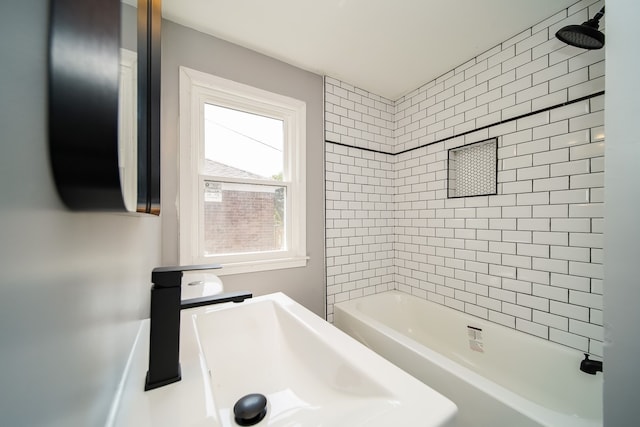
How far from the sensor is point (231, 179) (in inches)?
62.5

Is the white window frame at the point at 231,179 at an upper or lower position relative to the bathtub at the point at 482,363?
upper

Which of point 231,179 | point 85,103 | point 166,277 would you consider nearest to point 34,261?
point 85,103

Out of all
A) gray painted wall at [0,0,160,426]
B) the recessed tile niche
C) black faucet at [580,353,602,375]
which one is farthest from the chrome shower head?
gray painted wall at [0,0,160,426]

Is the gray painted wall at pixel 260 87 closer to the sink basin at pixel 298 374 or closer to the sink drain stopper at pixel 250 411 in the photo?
the sink basin at pixel 298 374

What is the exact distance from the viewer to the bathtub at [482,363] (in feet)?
3.09

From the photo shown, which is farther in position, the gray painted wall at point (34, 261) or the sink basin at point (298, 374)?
the sink basin at point (298, 374)

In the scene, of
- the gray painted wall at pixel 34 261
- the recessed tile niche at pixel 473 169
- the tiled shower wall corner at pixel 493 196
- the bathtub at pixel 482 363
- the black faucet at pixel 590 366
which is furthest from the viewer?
the recessed tile niche at pixel 473 169

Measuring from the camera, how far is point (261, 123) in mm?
1749

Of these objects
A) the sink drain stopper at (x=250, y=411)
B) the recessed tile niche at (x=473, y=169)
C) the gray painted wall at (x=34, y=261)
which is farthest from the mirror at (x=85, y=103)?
the recessed tile niche at (x=473, y=169)

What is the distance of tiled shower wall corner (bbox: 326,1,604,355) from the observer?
127cm

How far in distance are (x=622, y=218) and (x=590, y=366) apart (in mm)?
1053

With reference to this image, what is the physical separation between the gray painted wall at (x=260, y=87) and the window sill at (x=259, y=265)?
1.5 inches

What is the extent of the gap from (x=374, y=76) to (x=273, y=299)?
78.1 inches

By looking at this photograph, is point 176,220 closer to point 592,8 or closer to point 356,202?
point 356,202
